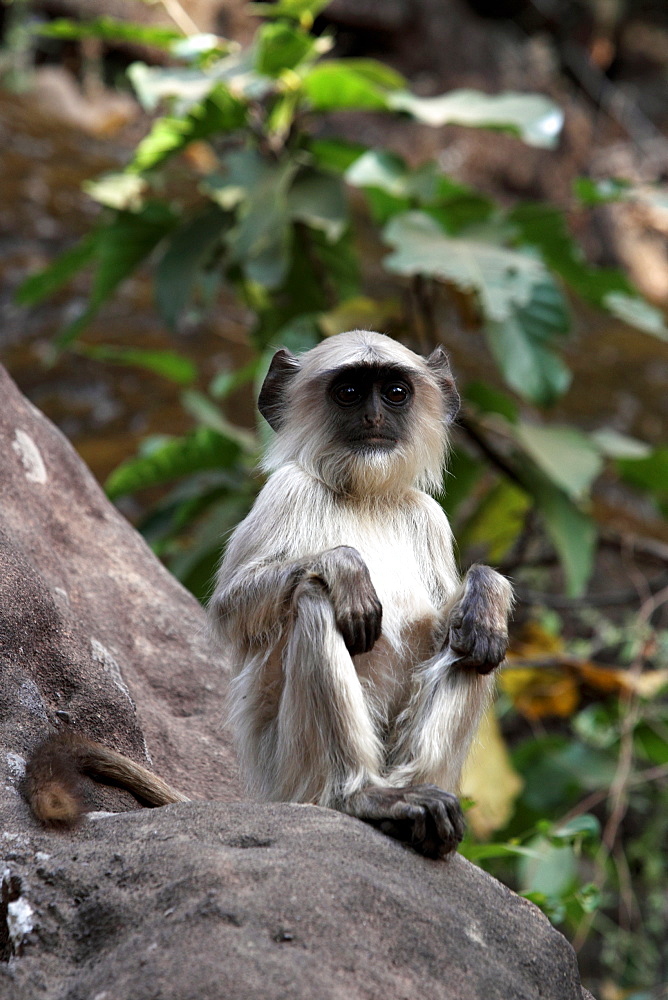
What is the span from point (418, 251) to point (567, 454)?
130 cm

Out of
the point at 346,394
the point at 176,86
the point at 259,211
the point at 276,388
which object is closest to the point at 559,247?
the point at 259,211

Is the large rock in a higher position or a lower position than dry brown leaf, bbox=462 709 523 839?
higher

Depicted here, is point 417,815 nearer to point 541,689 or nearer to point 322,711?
point 322,711

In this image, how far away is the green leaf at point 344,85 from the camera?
236 inches

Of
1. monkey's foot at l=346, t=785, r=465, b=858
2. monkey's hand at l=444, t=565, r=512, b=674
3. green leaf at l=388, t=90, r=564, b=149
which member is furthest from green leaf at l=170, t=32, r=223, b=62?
monkey's foot at l=346, t=785, r=465, b=858

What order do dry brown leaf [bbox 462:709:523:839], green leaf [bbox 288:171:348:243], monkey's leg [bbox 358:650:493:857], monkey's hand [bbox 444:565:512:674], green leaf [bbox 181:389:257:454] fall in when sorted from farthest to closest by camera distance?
green leaf [bbox 181:389:257:454] < green leaf [bbox 288:171:348:243] < dry brown leaf [bbox 462:709:523:839] < monkey's hand [bbox 444:565:512:674] < monkey's leg [bbox 358:650:493:857]

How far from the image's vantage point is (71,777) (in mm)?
2770

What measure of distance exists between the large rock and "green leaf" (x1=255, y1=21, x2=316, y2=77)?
3508mm

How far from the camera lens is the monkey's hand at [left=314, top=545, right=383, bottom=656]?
2.84 m

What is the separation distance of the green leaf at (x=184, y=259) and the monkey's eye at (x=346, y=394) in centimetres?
328

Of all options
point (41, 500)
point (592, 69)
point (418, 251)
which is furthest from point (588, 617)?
point (592, 69)

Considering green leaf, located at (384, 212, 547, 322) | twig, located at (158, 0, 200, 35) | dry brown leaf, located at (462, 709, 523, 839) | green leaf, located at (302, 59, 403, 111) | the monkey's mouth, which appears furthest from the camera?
twig, located at (158, 0, 200, 35)

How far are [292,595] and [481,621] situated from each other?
1.63 ft

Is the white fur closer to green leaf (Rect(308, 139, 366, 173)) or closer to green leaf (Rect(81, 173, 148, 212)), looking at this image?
green leaf (Rect(308, 139, 366, 173))
